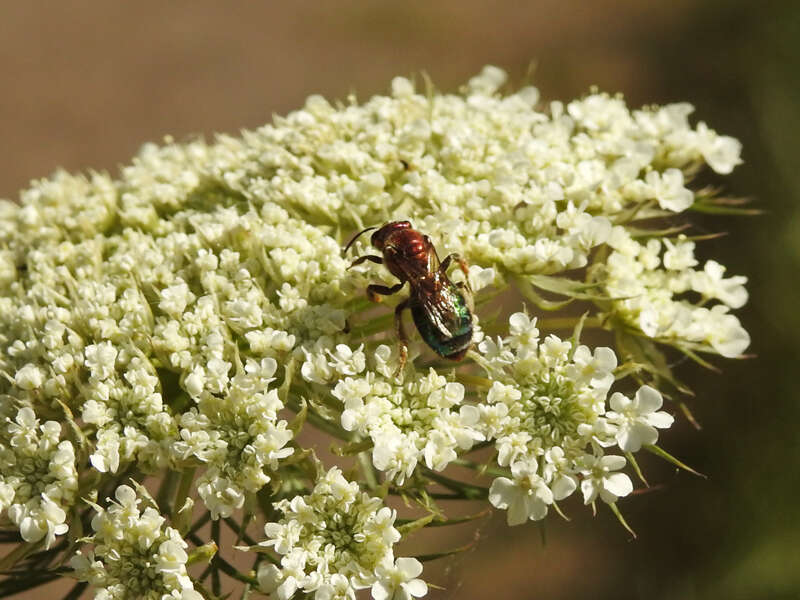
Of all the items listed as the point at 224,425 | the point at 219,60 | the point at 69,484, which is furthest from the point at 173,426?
the point at 219,60

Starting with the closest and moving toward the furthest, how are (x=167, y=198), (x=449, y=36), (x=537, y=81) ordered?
1. (x=167, y=198)
2. (x=537, y=81)
3. (x=449, y=36)

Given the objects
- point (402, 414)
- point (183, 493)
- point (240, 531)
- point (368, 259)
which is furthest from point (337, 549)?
point (368, 259)

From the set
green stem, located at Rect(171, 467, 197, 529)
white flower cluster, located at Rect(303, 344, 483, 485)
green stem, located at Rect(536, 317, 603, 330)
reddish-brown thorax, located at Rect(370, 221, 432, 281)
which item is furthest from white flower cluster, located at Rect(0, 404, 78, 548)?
green stem, located at Rect(536, 317, 603, 330)

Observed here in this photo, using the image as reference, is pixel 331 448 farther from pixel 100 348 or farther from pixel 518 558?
pixel 518 558

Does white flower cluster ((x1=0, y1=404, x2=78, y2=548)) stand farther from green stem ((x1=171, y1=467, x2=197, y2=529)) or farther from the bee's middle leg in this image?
the bee's middle leg

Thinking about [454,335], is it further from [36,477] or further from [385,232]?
[36,477]

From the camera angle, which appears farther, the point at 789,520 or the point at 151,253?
the point at 789,520

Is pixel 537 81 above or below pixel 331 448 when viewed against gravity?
above
